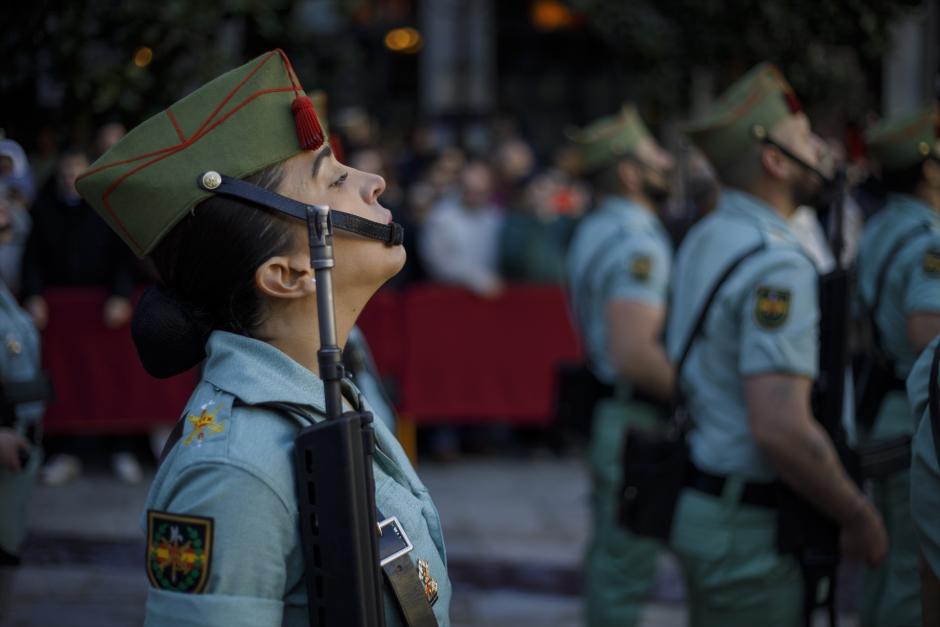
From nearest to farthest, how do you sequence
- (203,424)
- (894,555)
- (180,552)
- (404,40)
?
(180,552)
(203,424)
(894,555)
(404,40)

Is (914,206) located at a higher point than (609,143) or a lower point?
lower

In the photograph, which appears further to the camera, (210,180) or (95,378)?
(95,378)

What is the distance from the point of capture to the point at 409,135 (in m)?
15.4

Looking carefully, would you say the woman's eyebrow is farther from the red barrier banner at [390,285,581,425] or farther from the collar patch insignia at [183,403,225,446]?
the red barrier banner at [390,285,581,425]

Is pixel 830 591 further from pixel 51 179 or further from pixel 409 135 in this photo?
pixel 409 135

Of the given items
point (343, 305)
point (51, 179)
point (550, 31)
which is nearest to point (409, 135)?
point (550, 31)

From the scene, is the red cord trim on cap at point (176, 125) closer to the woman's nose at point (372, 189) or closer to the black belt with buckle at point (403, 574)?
the woman's nose at point (372, 189)

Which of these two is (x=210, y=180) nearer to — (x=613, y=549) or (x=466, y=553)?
(x=613, y=549)

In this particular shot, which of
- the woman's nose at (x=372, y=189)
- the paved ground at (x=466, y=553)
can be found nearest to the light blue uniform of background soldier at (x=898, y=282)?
the paved ground at (x=466, y=553)

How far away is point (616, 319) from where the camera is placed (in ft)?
16.9

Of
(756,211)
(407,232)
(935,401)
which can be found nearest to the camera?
(935,401)

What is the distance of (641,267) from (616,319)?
0.25 m

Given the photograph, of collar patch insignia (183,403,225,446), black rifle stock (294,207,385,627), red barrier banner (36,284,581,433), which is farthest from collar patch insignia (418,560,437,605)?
red barrier banner (36,284,581,433)

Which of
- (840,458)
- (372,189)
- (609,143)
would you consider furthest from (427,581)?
(609,143)
